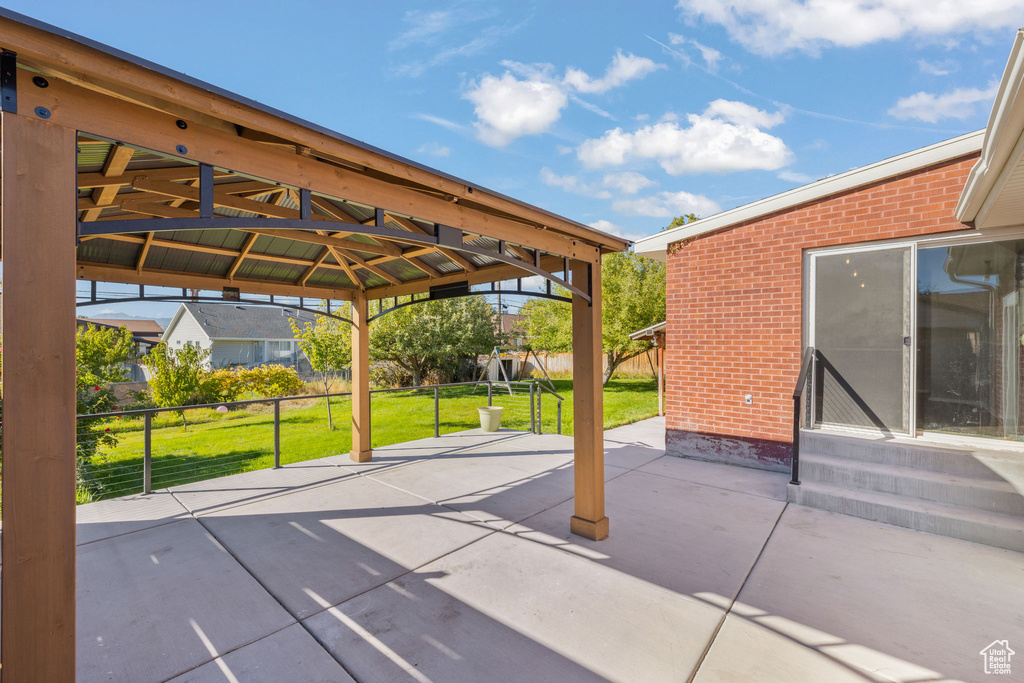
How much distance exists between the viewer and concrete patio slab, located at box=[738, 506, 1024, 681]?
8.16 ft

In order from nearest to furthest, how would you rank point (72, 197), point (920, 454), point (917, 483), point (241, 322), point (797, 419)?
point (72, 197)
point (917, 483)
point (920, 454)
point (797, 419)
point (241, 322)

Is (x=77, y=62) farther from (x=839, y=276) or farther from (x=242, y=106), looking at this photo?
(x=839, y=276)

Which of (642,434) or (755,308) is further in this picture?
(642,434)

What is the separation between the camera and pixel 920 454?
4.62 metres

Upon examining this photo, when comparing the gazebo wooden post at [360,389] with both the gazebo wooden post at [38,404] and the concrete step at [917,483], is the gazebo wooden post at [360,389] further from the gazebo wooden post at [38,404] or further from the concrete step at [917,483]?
the concrete step at [917,483]

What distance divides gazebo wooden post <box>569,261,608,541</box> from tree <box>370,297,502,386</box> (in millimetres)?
12628

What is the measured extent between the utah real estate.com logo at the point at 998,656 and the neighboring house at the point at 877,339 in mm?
1772

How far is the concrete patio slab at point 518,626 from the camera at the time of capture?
2.40m

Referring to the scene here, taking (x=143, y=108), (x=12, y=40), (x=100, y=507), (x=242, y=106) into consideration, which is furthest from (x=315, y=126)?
(x=100, y=507)

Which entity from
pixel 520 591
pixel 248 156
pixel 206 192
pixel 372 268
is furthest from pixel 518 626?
pixel 372 268

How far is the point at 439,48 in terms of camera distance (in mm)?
11992

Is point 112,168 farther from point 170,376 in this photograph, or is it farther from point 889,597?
point 170,376

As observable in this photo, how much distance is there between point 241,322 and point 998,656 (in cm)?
2891

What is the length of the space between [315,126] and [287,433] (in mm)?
9155
